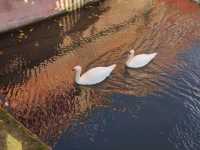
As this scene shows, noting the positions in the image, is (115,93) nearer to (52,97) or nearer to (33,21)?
(52,97)

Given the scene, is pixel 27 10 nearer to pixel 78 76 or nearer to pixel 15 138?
pixel 78 76

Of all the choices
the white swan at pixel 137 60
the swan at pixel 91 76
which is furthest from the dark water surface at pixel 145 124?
the white swan at pixel 137 60

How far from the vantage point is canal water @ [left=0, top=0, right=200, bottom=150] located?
997cm

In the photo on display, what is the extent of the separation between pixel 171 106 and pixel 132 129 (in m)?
1.54

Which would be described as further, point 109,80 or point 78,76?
point 109,80

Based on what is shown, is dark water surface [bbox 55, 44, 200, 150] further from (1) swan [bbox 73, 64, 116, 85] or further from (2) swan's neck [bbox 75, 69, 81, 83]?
(2) swan's neck [bbox 75, 69, 81, 83]

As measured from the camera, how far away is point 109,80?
1184cm

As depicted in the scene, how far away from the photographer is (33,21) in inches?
579

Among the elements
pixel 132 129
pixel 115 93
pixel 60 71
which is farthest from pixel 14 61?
pixel 132 129

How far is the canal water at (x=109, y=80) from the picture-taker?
32.7ft

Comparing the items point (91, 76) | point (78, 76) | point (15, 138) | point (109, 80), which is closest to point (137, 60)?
point (109, 80)

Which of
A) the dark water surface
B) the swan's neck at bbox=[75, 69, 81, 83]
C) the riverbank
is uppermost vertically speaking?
the riverbank

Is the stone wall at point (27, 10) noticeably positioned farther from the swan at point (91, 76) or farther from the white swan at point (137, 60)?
the white swan at point (137, 60)

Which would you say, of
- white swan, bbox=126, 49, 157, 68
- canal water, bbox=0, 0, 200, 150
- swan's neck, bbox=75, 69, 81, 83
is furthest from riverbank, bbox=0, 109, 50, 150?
white swan, bbox=126, 49, 157, 68
